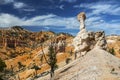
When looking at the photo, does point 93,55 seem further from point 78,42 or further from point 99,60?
point 78,42

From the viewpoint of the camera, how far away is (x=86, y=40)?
137m

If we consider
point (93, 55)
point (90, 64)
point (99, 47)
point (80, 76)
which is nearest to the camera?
point (80, 76)

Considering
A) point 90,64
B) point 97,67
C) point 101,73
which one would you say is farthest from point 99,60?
point 101,73

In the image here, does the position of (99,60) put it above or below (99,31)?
below

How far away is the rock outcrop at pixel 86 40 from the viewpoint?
450 ft

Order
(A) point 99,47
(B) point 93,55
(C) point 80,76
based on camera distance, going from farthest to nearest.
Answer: (A) point 99,47, (B) point 93,55, (C) point 80,76

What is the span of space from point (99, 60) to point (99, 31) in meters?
42.4

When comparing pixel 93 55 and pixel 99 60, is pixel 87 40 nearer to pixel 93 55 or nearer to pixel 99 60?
pixel 93 55

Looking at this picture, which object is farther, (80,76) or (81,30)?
(81,30)

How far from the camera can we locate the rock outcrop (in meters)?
137

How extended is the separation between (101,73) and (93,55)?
111ft

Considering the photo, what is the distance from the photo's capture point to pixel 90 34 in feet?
456

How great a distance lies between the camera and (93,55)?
114m

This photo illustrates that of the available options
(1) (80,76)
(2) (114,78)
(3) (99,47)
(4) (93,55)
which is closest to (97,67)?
(1) (80,76)
